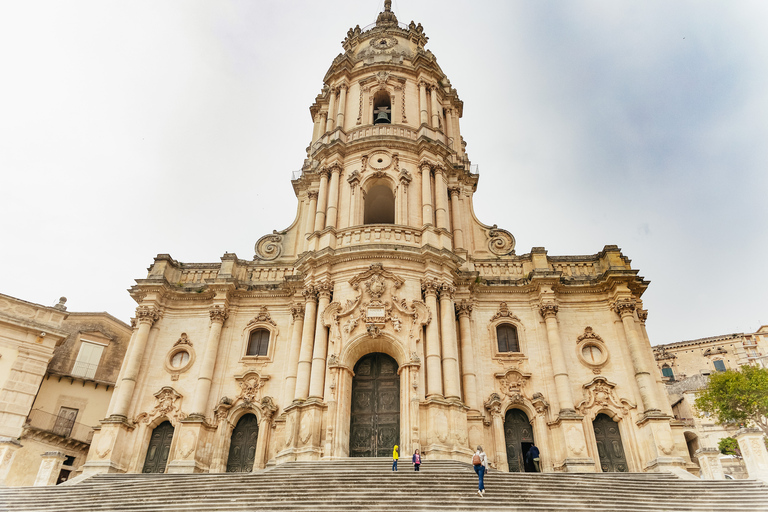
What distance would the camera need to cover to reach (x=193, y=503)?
13672 mm

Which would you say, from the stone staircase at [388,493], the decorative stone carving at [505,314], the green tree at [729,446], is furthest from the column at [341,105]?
the green tree at [729,446]

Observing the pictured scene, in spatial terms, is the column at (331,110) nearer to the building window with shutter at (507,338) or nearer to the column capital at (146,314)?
the column capital at (146,314)

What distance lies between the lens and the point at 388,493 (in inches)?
540

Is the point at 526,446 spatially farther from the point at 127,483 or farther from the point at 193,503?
the point at 127,483

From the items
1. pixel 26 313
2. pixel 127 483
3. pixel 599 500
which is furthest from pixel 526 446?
pixel 26 313

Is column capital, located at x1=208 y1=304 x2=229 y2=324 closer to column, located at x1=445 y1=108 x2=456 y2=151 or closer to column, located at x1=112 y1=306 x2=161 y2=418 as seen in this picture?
column, located at x1=112 y1=306 x2=161 y2=418

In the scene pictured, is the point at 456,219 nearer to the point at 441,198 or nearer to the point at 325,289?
the point at 441,198

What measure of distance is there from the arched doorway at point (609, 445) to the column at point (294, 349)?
13062mm

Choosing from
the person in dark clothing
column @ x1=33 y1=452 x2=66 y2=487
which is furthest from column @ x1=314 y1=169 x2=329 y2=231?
column @ x1=33 y1=452 x2=66 y2=487

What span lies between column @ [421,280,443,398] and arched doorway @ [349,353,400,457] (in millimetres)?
1835

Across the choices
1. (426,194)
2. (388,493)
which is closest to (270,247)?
(426,194)

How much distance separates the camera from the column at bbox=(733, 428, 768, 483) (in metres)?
15.9

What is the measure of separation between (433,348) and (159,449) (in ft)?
41.9

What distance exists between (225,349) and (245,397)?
2732mm
